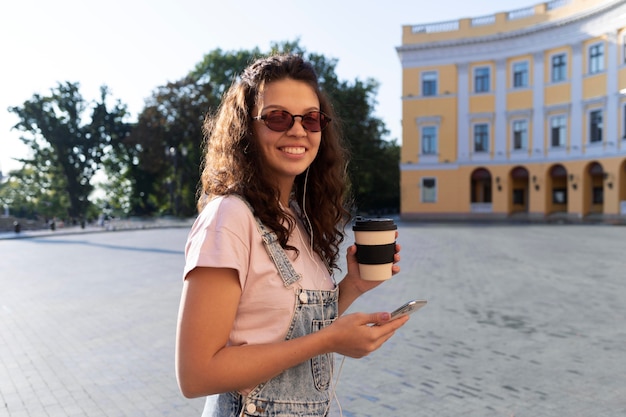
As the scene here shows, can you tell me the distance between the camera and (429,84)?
37438 mm

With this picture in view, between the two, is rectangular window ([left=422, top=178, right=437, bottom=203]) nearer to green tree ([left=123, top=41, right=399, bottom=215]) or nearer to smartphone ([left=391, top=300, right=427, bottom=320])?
green tree ([left=123, top=41, right=399, bottom=215])

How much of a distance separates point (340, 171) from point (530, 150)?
3621cm

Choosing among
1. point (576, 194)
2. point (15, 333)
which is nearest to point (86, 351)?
point (15, 333)

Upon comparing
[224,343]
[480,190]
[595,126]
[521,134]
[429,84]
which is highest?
[429,84]

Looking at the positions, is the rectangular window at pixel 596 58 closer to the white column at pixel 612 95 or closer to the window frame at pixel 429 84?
the white column at pixel 612 95

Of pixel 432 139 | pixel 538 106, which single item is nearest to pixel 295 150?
pixel 538 106

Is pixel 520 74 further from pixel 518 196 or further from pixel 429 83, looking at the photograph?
pixel 518 196

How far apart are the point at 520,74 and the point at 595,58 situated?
4698 millimetres

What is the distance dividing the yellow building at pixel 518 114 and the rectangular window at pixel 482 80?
0.23ft

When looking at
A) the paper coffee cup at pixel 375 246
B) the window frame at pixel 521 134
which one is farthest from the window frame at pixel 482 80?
the paper coffee cup at pixel 375 246

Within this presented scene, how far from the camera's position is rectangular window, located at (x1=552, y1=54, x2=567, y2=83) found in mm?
33438

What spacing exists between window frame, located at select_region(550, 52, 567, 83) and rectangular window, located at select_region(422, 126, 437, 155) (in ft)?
27.0

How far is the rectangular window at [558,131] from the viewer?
110 feet

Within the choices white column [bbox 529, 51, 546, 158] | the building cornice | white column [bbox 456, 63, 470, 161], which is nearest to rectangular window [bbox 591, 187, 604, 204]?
white column [bbox 529, 51, 546, 158]
